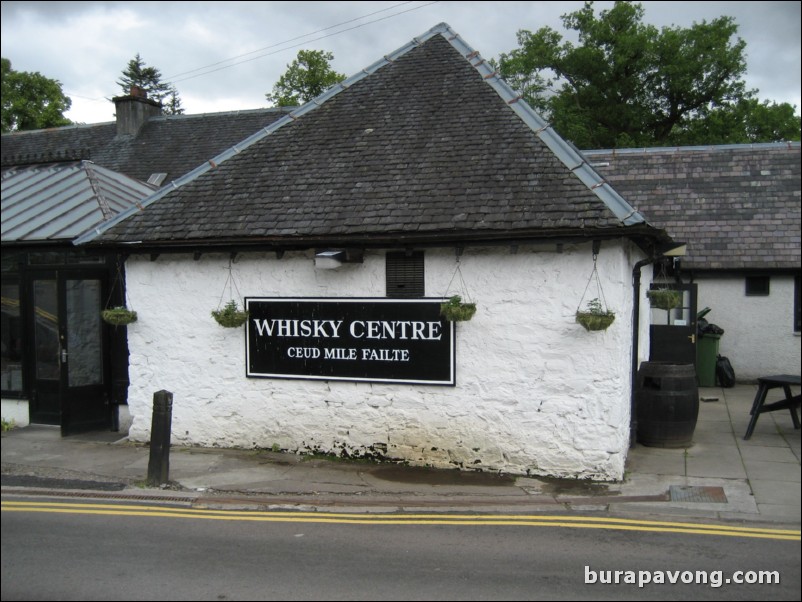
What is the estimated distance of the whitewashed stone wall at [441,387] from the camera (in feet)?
27.5

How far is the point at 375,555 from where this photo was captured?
6039 millimetres

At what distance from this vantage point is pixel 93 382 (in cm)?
1132

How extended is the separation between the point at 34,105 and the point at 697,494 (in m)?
33.6

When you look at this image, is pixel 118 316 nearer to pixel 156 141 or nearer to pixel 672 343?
pixel 672 343

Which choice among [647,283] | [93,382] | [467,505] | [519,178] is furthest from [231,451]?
[647,283]

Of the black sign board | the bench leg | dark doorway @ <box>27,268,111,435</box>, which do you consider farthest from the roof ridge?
dark doorway @ <box>27,268,111,435</box>

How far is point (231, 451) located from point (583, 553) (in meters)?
5.49

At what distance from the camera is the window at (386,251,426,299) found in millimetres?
9094

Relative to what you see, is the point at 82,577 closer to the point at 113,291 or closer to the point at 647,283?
the point at 113,291

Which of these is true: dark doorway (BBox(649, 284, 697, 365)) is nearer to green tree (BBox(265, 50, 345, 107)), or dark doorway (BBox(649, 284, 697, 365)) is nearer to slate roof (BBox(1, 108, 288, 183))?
slate roof (BBox(1, 108, 288, 183))

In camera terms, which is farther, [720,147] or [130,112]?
[130,112]

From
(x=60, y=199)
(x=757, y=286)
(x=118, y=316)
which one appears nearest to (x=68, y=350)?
(x=118, y=316)

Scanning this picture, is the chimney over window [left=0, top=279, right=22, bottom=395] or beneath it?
over

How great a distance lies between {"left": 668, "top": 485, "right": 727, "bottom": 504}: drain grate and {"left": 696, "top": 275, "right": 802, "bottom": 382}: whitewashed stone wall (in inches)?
358
